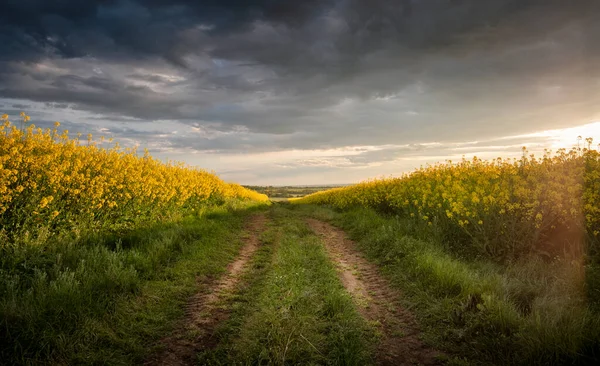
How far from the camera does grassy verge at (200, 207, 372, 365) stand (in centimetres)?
425

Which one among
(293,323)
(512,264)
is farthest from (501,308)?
(512,264)

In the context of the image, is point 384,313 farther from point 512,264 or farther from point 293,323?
point 512,264

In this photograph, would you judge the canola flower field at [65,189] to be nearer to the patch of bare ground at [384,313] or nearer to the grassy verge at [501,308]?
the patch of bare ground at [384,313]

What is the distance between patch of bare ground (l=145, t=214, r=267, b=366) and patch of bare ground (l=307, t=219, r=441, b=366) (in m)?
2.40

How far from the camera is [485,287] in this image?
5.83 m

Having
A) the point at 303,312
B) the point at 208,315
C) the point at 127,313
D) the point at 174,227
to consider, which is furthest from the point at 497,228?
the point at 174,227

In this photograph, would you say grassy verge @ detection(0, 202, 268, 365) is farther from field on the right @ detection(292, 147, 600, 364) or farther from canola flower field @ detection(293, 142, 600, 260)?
canola flower field @ detection(293, 142, 600, 260)

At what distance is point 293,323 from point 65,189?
6637 millimetres

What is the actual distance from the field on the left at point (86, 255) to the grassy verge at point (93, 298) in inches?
0.6

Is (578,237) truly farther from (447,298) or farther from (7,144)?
(7,144)

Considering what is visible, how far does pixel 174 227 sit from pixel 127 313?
5969 mm

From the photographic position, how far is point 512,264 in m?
7.56

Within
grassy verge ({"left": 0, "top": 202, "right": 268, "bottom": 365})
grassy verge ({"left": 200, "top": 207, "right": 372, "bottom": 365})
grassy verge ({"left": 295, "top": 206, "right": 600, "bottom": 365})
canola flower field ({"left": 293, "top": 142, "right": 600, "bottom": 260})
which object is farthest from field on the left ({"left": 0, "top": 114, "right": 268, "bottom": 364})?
canola flower field ({"left": 293, "top": 142, "right": 600, "bottom": 260})

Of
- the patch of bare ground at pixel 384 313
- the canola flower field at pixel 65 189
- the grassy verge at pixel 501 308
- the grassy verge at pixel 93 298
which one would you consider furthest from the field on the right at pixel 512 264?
the canola flower field at pixel 65 189
